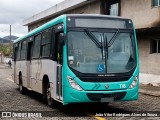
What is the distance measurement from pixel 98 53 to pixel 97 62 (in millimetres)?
272

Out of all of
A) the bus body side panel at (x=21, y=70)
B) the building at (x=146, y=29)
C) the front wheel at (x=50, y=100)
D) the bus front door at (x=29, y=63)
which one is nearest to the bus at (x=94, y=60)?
the front wheel at (x=50, y=100)

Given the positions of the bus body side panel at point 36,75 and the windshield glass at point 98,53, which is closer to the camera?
the windshield glass at point 98,53

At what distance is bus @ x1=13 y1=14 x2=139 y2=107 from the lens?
33.6ft

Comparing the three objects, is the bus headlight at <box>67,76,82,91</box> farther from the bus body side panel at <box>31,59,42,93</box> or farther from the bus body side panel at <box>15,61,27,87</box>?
the bus body side panel at <box>15,61,27,87</box>

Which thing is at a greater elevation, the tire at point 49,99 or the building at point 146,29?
the building at point 146,29

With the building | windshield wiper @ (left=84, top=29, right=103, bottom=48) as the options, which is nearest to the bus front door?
windshield wiper @ (left=84, top=29, right=103, bottom=48)

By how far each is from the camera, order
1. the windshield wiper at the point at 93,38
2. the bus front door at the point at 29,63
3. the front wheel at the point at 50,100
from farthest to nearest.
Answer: the bus front door at the point at 29,63
the front wheel at the point at 50,100
the windshield wiper at the point at 93,38

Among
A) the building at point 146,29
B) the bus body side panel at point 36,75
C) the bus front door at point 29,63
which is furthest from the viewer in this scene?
the building at point 146,29

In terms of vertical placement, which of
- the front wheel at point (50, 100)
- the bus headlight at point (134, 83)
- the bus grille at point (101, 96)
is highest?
the bus headlight at point (134, 83)

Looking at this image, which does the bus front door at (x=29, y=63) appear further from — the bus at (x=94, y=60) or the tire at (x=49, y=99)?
the bus at (x=94, y=60)

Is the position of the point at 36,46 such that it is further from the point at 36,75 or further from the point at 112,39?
the point at 112,39

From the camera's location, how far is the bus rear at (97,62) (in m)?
10.2

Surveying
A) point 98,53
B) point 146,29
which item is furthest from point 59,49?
point 146,29

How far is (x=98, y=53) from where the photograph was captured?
1046cm
